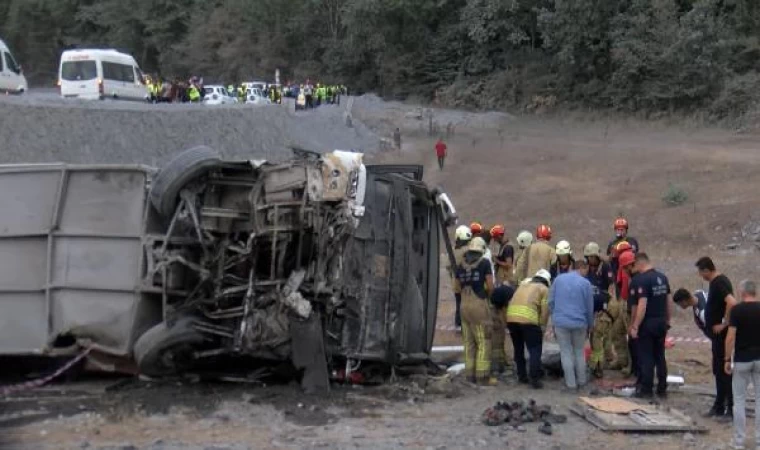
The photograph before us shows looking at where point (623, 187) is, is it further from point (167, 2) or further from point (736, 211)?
point (167, 2)

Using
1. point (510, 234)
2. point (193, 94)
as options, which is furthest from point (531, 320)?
point (193, 94)

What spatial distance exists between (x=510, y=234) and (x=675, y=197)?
463 cm

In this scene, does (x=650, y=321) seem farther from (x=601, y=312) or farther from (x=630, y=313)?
(x=601, y=312)

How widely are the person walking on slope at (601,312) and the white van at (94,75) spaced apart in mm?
24327

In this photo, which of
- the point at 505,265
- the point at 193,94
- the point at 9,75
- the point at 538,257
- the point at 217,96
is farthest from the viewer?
the point at 217,96

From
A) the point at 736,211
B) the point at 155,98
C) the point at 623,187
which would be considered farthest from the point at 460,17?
the point at 736,211

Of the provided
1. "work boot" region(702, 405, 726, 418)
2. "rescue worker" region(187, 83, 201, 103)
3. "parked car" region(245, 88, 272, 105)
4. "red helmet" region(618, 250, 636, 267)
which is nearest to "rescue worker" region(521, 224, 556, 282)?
"red helmet" region(618, 250, 636, 267)

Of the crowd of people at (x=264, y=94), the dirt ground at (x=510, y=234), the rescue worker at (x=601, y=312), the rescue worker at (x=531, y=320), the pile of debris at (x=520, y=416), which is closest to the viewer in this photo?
the dirt ground at (x=510, y=234)

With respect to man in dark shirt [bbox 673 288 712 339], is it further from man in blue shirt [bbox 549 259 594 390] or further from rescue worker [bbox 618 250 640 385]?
man in blue shirt [bbox 549 259 594 390]

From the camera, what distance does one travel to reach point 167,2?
244ft

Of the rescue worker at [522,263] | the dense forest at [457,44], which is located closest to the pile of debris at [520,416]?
the rescue worker at [522,263]

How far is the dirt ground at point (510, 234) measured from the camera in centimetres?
819

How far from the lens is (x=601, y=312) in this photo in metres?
11.0

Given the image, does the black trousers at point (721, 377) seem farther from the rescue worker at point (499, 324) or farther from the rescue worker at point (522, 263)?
the rescue worker at point (522, 263)
